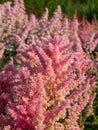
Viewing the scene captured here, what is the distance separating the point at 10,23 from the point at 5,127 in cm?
348

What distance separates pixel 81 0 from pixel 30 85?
1098 cm

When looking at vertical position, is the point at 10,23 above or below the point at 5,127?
above

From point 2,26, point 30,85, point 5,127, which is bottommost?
point 5,127

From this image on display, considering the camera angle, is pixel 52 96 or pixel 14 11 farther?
pixel 14 11

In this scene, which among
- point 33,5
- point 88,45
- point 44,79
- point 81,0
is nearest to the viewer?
point 44,79

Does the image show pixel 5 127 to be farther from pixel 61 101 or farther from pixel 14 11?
pixel 14 11

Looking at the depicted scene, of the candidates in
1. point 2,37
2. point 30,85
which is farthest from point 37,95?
point 2,37

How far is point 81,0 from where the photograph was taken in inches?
527

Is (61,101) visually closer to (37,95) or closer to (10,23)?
(37,95)

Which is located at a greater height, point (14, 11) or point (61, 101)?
point (14, 11)

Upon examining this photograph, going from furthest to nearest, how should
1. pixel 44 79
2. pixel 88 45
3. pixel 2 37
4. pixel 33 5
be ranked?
pixel 33 5, pixel 2 37, pixel 88 45, pixel 44 79

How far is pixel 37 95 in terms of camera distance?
8.52 ft

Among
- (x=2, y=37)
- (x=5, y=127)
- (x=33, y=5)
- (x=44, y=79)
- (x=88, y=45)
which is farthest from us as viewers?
(x=33, y=5)

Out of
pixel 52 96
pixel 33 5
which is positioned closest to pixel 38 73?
pixel 52 96
